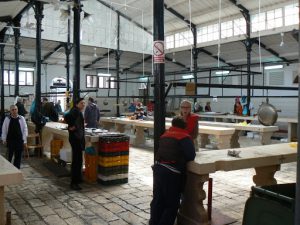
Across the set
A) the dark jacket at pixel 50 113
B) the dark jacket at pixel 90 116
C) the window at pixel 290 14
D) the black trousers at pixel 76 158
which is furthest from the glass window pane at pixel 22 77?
the black trousers at pixel 76 158

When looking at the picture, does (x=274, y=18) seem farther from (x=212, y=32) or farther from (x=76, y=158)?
(x=76, y=158)

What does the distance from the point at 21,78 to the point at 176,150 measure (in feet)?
59.4

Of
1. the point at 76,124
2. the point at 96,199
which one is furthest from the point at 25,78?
the point at 96,199

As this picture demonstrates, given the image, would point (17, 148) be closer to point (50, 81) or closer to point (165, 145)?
point (165, 145)

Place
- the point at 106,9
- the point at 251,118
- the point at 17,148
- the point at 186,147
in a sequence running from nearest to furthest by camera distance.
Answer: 1. the point at 186,147
2. the point at 17,148
3. the point at 251,118
4. the point at 106,9

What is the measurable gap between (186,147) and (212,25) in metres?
14.5

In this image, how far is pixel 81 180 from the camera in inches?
243

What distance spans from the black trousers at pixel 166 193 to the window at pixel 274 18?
40.9 ft

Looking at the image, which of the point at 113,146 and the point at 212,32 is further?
the point at 212,32

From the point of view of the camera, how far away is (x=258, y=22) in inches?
574

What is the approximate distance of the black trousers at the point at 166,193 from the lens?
3.56 m

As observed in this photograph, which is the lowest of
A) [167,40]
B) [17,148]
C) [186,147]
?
[17,148]

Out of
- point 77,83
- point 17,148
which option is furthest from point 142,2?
point 17,148

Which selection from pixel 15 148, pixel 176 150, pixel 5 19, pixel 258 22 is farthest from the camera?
pixel 258 22
